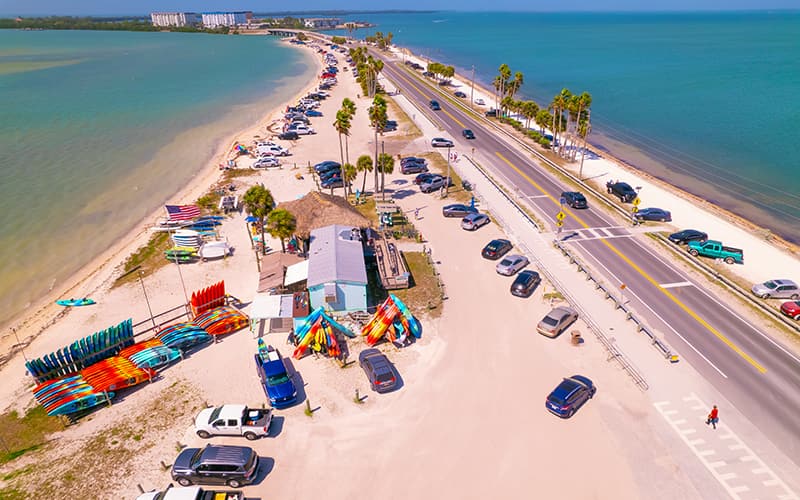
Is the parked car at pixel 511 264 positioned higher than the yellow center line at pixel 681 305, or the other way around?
the parked car at pixel 511 264

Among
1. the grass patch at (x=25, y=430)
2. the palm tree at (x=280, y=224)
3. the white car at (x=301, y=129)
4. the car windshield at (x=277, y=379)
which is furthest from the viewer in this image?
the white car at (x=301, y=129)

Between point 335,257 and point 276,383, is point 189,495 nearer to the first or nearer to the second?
point 276,383

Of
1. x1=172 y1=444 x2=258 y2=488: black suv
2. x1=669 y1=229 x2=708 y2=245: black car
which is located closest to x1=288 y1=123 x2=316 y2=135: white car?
x1=669 y1=229 x2=708 y2=245: black car

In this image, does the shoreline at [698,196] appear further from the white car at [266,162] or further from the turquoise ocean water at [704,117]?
the white car at [266,162]

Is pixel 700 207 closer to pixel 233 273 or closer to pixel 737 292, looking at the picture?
pixel 737 292

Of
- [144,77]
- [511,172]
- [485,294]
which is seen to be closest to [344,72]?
[144,77]

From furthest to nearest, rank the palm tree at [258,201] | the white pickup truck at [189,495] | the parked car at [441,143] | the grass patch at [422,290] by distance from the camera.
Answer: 1. the parked car at [441,143]
2. the palm tree at [258,201]
3. the grass patch at [422,290]
4. the white pickup truck at [189,495]

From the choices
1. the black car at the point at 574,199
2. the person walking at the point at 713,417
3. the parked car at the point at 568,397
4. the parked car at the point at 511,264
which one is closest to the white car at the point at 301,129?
the black car at the point at 574,199

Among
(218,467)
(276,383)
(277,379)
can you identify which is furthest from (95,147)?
(218,467)

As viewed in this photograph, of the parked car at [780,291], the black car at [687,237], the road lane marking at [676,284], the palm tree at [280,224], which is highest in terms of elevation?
the palm tree at [280,224]
